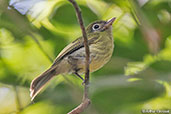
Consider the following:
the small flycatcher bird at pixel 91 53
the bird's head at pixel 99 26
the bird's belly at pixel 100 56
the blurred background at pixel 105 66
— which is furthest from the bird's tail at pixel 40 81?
the bird's head at pixel 99 26

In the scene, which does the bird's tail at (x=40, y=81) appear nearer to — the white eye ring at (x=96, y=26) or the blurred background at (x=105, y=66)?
the blurred background at (x=105, y=66)

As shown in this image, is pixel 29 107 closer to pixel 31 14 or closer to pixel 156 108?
pixel 31 14

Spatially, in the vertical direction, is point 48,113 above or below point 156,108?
above

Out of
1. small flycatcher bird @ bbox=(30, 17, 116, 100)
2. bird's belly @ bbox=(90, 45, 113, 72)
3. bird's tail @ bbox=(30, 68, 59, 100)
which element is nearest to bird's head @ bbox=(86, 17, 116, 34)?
small flycatcher bird @ bbox=(30, 17, 116, 100)

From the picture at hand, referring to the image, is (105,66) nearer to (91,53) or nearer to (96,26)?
(91,53)

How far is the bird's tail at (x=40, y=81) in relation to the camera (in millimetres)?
1275

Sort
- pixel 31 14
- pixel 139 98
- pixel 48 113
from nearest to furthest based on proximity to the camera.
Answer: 1. pixel 139 98
2. pixel 48 113
3. pixel 31 14

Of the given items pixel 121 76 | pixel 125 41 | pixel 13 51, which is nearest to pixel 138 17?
pixel 125 41

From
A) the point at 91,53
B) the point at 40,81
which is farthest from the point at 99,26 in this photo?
the point at 40,81

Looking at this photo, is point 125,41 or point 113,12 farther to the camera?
point 113,12

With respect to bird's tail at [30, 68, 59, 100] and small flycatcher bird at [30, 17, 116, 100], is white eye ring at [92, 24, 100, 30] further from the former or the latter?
bird's tail at [30, 68, 59, 100]

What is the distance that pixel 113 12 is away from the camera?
1.89m

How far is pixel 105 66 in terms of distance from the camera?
1.72 m

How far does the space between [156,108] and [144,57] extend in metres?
0.29
